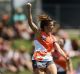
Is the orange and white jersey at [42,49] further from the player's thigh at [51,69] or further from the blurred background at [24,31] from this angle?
the blurred background at [24,31]

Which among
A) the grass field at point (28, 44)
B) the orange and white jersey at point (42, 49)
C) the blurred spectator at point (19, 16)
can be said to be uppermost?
the orange and white jersey at point (42, 49)

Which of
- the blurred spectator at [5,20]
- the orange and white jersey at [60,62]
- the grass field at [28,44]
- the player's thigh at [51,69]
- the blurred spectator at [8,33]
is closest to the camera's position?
the player's thigh at [51,69]

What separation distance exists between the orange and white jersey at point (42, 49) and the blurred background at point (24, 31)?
107cm

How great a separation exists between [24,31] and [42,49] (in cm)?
1106

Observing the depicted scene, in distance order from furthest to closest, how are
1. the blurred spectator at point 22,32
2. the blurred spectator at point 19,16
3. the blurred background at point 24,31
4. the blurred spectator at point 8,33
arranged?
the blurred spectator at point 19,16 < the blurred spectator at point 22,32 < the blurred spectator at point 8,33 < the blurred background at point 24,31

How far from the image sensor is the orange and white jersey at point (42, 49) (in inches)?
500

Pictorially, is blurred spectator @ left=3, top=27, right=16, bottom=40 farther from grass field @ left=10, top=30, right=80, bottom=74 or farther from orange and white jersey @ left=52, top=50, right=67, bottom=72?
orange and white jersey @ left=52, top=50, right=67, bottom=72

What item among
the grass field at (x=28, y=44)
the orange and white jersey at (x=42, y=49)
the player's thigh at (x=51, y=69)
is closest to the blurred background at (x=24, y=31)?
the grass field at (x=28, y=44)

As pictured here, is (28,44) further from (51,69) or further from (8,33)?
(51,69)

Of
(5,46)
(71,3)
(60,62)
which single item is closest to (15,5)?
(71,3)

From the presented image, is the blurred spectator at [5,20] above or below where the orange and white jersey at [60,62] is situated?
below

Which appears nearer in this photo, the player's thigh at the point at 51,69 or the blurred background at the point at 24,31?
the player's thigh at the point at 51,69

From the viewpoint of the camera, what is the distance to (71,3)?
1162 inches

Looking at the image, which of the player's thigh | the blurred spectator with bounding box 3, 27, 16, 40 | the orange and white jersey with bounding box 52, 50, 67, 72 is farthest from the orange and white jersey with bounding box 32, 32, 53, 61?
the blurred spectator with bounding box 3, 27, 16, 40
